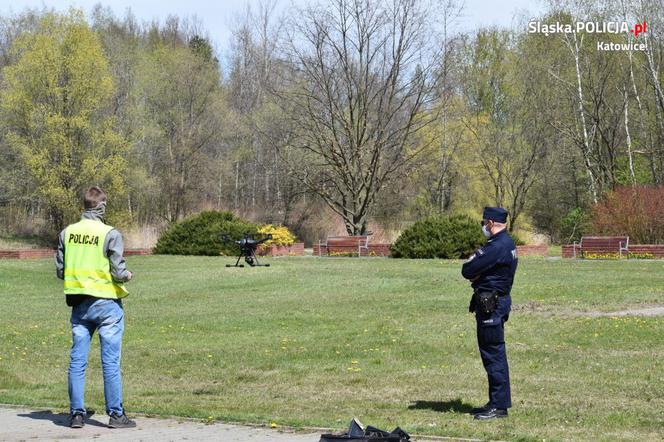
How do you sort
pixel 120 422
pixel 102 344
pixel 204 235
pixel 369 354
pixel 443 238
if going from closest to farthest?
pixel 120 422 → pixel 102 344 → pixel 369 354 → pixel 443 238 → pixel 204 235

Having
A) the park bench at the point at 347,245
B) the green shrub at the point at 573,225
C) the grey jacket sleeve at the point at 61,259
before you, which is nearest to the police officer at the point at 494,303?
the grey jacket sleeve at the point at 61,259

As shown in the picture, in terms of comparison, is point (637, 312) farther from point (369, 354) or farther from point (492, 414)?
point (492, 414)

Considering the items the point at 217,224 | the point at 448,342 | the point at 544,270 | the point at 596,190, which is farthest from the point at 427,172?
the point at 448,342

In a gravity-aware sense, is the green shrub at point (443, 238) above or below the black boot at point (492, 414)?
above

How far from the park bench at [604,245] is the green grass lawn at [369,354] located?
29.3ft

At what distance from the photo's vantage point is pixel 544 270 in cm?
3056

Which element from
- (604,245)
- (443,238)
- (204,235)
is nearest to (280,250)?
(204,235)

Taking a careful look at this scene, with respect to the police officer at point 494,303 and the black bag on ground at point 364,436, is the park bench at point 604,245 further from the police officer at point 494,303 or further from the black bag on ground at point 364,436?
the black bag on ground at point 364,436

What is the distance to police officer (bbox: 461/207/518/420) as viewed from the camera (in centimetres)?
934

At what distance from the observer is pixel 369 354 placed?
14570mm

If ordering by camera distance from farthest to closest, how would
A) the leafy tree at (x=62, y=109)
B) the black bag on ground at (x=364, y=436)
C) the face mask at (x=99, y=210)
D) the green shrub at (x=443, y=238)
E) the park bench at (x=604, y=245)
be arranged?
the leafy tree at (x=62, y=109)
the green shrub at (x=443, y=238)
the park bench at (x=604, y=245)
the face mask at (x=99, y=210)
the black bag on ground at (x=364, y=436)

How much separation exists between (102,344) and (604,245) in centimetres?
3185

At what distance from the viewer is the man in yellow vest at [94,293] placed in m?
8.95

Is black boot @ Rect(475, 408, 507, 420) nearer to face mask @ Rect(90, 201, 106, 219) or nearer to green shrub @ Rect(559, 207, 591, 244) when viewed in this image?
face mask @ Rect(90, 201, 106, 219)
